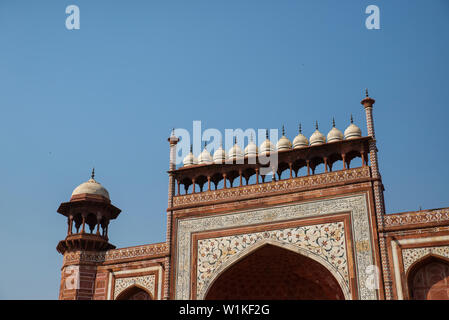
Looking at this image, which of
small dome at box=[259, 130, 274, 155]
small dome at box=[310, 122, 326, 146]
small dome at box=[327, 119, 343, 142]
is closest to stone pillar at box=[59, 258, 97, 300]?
small dome at box=[259, 130, 274, 155]

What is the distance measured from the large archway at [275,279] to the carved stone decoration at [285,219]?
27.6 inches

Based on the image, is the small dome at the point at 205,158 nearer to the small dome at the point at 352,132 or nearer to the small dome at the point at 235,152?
the small dome at the point at 235,152

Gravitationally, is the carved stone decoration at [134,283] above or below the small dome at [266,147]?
below

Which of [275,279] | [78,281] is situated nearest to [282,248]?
[275,279]

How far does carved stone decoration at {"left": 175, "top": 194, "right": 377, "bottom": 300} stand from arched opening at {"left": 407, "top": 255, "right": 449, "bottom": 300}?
80 centimetres

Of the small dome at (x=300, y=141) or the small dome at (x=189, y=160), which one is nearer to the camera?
the small dome at (x=300, y=141)

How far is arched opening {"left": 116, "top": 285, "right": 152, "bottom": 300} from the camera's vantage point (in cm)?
1461

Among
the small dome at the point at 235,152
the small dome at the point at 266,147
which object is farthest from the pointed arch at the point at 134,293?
the small dome at the point at 266,147

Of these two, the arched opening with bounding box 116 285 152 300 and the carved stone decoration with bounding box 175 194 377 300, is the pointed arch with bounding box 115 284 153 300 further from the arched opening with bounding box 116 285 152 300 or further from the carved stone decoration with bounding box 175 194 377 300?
the carved stone decoration with bounding box 175 194 377 300

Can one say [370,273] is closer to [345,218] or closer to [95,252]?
[345,218]

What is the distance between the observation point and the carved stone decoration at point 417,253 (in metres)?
11.8

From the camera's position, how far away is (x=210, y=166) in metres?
14.7
